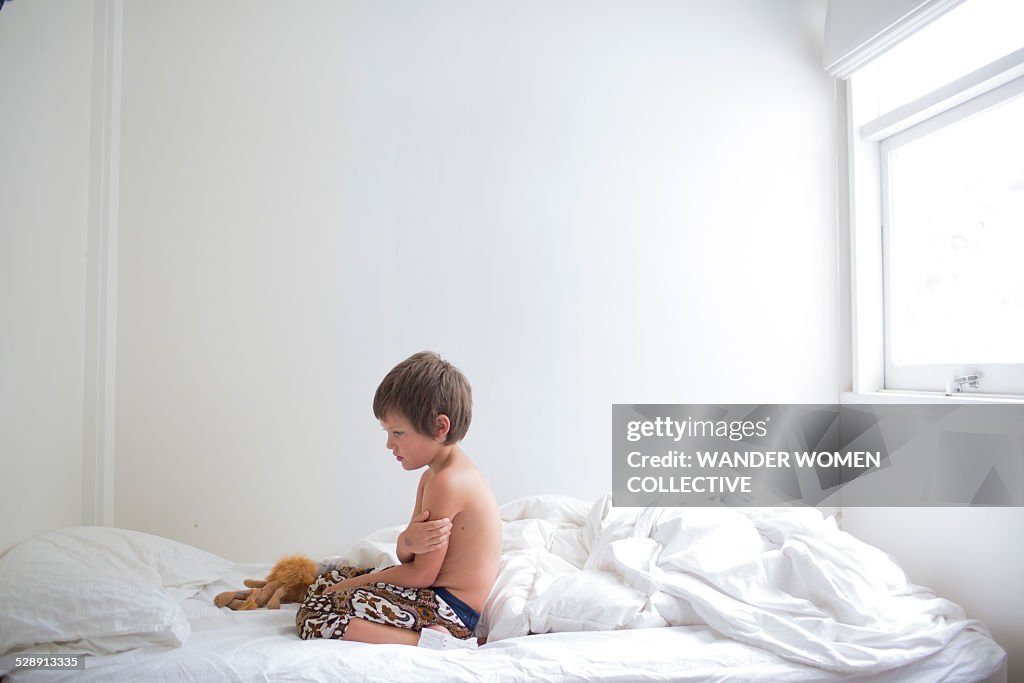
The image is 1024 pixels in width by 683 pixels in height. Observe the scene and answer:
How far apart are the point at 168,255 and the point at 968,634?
7.88 feet

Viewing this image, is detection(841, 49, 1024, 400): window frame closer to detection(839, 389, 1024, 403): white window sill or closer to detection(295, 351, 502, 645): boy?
detection(839, 389, 1024, 403): white window sill

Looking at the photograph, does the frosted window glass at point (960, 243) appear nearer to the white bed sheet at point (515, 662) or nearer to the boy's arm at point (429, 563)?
the white bed sheet at point (515, 662)

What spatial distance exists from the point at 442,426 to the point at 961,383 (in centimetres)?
160

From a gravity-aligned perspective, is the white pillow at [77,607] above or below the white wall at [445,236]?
below

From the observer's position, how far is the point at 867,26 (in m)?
2.36

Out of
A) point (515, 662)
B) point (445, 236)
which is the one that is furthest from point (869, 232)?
point (515, 662)

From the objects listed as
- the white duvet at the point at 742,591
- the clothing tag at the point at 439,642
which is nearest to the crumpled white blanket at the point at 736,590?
the white duvet at the point at 742,591

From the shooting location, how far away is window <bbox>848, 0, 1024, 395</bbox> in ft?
6.60

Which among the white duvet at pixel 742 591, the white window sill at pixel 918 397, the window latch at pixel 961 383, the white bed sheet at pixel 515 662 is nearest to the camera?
the white bed sheet at pixel 515 662

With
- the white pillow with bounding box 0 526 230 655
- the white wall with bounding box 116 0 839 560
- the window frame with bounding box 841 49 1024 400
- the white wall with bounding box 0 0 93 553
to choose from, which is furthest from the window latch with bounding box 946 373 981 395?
the white wall with bounding box 0 0 93 553

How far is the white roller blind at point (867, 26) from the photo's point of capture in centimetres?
217

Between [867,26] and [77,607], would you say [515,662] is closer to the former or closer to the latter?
[77,607]

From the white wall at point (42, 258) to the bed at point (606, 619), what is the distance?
240 millimetres

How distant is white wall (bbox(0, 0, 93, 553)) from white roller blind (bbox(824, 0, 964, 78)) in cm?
247
